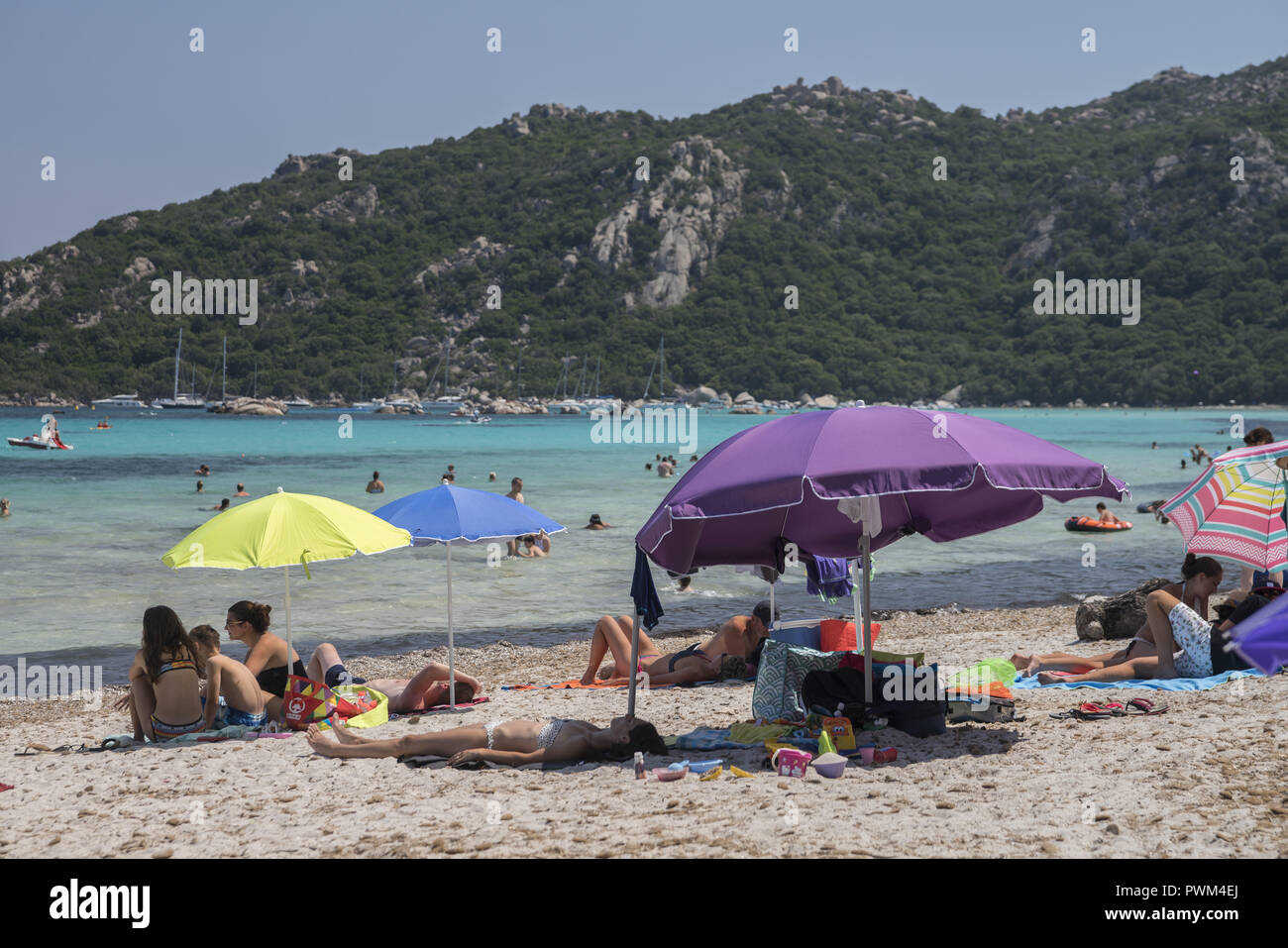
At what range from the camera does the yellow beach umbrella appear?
7023 millimetres

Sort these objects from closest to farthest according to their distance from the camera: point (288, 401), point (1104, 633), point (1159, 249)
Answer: point (1104, 633)
point (1159, 249)
point (288, 401)

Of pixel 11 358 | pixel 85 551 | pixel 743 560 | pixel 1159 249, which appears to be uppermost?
pixel 1159 249

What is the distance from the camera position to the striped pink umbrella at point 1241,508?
26.0 ft

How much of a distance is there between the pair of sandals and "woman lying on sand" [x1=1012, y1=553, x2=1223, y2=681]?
1.37 m

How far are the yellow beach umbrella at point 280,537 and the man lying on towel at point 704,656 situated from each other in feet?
8.74

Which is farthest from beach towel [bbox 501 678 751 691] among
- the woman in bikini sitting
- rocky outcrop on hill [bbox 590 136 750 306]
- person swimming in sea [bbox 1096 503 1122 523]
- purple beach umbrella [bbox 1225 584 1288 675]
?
rocky outcrop on hill [bbox 590 136 750 306]

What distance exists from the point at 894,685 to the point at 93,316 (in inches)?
4597

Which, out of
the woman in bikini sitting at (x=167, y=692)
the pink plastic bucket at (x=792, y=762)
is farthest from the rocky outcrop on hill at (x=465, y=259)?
the pink plastic bucket at (x=792, y=762)

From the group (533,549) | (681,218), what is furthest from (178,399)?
(533,549)

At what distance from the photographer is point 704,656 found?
9461 mm

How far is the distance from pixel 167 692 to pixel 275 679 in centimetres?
78

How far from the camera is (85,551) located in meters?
21.1
